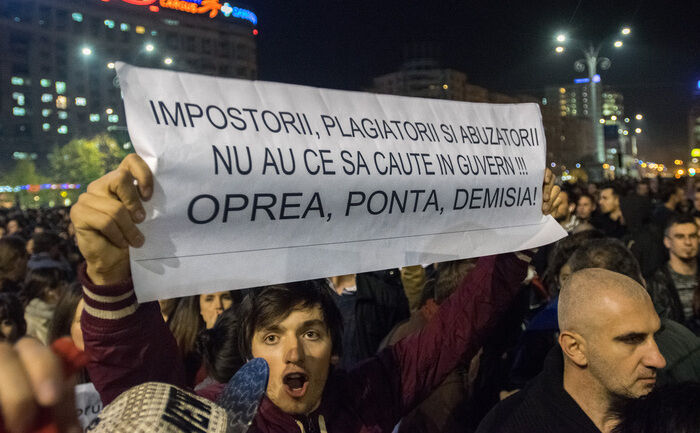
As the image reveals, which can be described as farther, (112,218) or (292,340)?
(292,340)

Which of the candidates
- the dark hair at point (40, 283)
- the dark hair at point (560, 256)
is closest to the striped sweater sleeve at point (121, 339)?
the dark hair at point (560, 256)

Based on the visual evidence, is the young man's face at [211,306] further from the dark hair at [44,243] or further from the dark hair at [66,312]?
the dark hair at [44,243]

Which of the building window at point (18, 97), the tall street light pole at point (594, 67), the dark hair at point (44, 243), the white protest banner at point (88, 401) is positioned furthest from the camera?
the building window at point (18, 97)

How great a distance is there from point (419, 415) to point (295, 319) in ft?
3.63

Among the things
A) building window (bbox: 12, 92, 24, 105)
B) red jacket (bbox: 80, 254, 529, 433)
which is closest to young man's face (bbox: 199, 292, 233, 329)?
red jacket (bbox: 80, 254, 529, 433)

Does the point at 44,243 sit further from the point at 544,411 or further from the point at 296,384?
the point at 544,411

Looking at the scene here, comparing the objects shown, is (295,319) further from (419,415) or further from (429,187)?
(419,415)

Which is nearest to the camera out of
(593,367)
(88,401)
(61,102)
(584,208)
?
(593,367)

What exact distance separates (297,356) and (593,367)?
110cm

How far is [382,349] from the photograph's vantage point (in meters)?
2.62

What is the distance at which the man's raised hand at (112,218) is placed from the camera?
4.80 feet

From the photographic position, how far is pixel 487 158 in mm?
2439

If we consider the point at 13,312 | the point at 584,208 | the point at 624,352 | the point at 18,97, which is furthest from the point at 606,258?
the point at 18,97

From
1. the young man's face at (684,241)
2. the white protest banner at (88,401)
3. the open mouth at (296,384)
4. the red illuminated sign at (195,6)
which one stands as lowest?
the white protest banner at (88,401)
